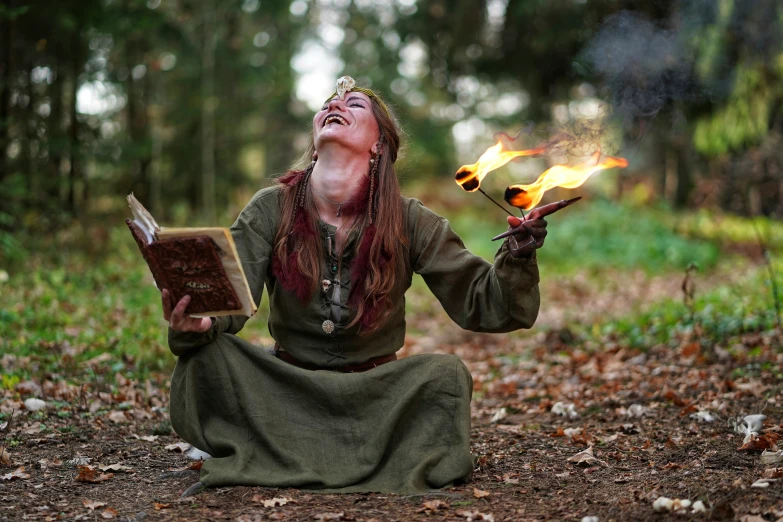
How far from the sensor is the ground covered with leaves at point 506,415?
3160 mm

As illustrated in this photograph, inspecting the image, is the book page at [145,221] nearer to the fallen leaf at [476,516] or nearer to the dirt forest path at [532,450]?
the dirt forest path at [532,450]

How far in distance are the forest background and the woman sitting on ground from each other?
41cm

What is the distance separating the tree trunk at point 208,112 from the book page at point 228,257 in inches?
430

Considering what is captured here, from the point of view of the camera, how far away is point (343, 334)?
3.81 meters

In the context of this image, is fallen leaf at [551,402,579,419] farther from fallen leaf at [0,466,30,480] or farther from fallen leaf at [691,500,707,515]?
fallen leaf at [0,466,30,480]

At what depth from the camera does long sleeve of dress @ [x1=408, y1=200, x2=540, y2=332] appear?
358cm

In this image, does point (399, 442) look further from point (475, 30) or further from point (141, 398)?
point (475, 30)

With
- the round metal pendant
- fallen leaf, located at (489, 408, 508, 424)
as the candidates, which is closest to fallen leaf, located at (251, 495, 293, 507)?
the round metal pendant

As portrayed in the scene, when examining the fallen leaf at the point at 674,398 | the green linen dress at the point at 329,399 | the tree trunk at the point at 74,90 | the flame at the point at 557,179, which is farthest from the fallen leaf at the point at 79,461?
the tree trunk at the point at 74,90

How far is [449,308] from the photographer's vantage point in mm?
3951

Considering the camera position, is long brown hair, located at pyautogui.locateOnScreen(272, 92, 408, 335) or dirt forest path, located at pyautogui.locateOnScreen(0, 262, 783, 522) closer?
dirt forest path, located at pyautogui.locateOnScreen(0, 262, 783, 522)

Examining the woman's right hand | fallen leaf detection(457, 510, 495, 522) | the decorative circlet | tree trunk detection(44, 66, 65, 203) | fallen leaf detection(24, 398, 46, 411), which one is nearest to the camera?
fallen leaf detection(457, 510, 495, 522)

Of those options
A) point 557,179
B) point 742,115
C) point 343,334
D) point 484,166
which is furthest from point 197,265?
point 742,115

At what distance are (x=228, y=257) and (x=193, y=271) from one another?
0.17 m
